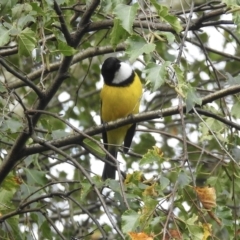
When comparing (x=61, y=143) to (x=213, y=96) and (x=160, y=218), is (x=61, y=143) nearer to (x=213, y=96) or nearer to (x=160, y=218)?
(x=213, y=96)

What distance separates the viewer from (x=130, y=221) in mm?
2213

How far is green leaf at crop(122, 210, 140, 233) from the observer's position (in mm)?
2188

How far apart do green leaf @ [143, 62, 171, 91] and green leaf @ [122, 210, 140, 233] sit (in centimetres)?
39

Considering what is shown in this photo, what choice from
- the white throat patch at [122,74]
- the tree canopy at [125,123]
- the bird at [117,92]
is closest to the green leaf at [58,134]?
the tree canopy at [125,123]

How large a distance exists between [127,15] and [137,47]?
111mm

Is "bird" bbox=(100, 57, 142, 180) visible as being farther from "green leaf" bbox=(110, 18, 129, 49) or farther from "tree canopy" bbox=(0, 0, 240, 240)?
"green leaf" bbox=(110, 18, 129, 49)

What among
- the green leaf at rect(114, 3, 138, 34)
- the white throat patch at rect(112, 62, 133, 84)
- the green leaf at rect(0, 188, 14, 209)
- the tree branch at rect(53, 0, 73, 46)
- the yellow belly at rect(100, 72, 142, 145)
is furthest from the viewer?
the white throat patch at rect(112, 62, 133, 84)

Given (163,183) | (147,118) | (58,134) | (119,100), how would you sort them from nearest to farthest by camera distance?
1. (163,183)
2. (147,118)
3. (58,134)
4. (119,100)

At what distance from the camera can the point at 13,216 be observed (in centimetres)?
314

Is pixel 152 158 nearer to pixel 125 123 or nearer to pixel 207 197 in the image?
pixel 207 197

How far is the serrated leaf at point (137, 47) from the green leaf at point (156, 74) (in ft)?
0.18

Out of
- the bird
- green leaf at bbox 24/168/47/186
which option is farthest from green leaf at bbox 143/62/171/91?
the bird

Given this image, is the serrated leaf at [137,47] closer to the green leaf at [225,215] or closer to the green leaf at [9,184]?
the green leaf at [225,215]

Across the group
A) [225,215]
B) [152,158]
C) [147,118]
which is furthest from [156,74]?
[147,118]
